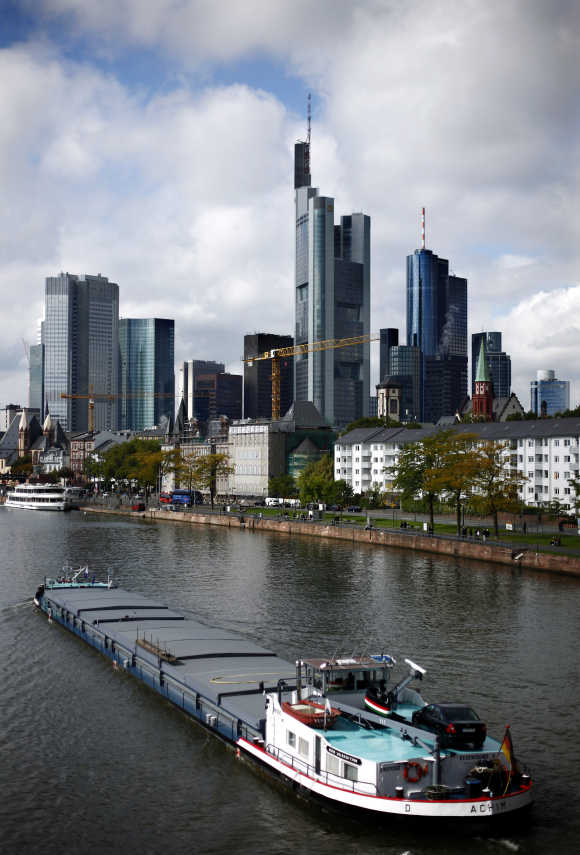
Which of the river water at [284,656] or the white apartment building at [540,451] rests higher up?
the white apartment building at [540,451]

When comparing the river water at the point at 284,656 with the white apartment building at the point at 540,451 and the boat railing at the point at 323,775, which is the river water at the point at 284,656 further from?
the white apartment building at the point at 540,451

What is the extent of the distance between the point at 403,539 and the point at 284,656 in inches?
2484

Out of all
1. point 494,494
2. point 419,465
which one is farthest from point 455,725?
point 419,465

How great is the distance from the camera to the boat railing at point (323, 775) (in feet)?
98.5

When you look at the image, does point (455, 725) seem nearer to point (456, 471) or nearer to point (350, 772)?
point (350, 772)

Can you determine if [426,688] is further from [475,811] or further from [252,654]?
[475,811]

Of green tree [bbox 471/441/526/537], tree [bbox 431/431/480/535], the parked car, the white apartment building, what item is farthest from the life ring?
the white apartment building

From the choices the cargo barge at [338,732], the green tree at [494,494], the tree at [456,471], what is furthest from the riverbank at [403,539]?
the cargo barge at [338,732]

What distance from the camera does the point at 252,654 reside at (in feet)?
156

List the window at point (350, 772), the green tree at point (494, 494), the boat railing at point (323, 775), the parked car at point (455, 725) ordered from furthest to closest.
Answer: the green tree at point (494, 494) → the parked car at point (455, 725) → the window at point (350, 772) → the boat railing at point (323, 775)

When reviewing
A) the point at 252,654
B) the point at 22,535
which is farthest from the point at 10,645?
the point at 22,535

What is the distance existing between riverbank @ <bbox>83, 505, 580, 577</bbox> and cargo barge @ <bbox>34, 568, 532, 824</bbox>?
50.5 meters

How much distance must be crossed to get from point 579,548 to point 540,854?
7291 cm

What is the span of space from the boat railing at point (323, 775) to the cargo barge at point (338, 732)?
39mm
